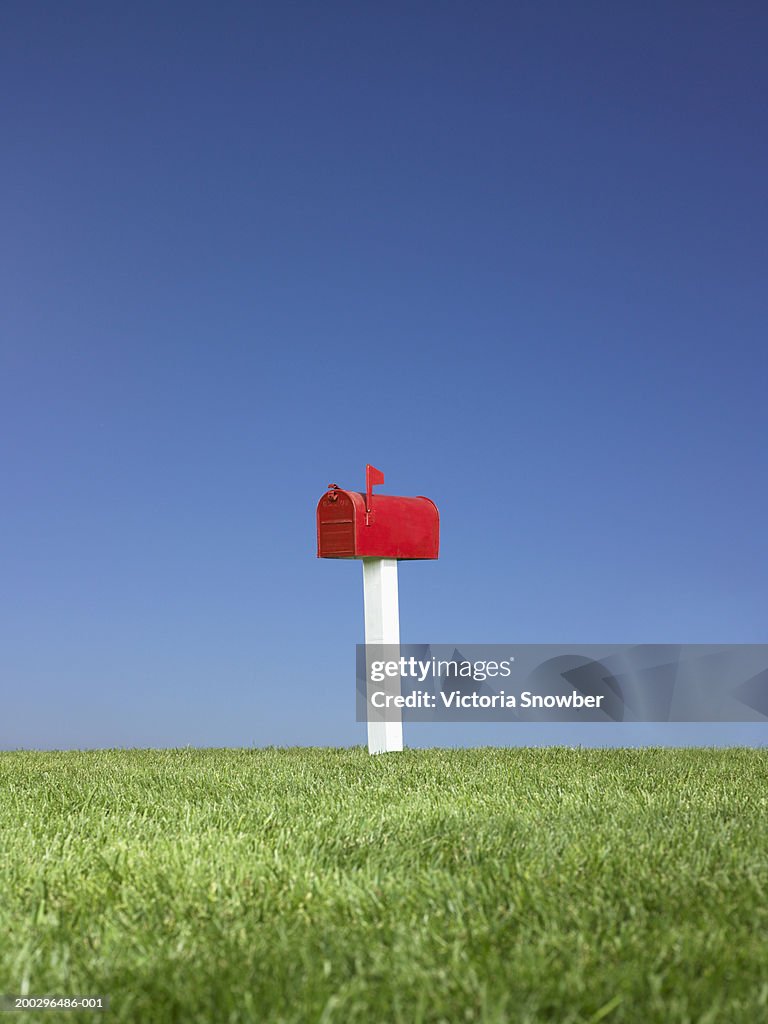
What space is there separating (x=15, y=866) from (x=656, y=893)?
97.8 inches

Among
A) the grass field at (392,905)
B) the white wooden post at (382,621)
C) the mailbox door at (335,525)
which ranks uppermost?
the mailbox door at (335,525)

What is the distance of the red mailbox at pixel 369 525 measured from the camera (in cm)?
888

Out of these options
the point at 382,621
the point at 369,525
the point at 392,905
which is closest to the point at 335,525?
the point at 369,525

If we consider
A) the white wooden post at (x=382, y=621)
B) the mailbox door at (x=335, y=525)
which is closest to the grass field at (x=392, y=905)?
the white wooden post at (x=382, y=621)

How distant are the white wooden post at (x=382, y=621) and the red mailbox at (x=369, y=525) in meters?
0.19

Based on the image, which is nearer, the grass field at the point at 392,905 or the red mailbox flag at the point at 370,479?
the grass field at the point at 392,905

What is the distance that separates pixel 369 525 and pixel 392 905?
6072mm

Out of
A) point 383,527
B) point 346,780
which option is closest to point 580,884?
point 346,780

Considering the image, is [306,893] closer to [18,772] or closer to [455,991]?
[455,991]

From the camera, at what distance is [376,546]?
8.98 metres

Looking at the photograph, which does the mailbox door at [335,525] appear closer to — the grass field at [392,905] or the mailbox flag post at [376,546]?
the mailbox flag post at [376,546]

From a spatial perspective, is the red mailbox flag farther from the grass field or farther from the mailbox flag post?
the grass field

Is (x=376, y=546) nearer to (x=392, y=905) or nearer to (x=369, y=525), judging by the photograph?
(x=369, y=525)

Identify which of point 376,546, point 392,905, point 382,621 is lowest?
point 392,905
